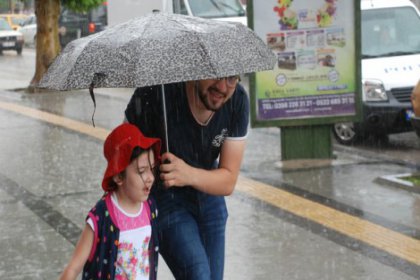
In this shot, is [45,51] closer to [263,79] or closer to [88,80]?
[263,79]

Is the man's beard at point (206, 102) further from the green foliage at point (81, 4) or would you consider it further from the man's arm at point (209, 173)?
the green foliage at point (81, 4)

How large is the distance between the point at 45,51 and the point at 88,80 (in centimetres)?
Answer: 1578

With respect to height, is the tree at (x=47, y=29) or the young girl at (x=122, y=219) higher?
the tree at (x=47, y=29)

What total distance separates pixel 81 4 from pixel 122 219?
16.0 m

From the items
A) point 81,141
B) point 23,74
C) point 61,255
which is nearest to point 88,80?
point 61,255

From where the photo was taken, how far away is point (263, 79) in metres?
9.58

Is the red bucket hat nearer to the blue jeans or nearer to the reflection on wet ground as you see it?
the blue jeans

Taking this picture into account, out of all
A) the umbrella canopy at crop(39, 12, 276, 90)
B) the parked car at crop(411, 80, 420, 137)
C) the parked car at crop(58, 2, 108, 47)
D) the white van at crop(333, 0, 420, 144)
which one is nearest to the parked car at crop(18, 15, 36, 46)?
the parked car at crop(58, 2, 108, 47)

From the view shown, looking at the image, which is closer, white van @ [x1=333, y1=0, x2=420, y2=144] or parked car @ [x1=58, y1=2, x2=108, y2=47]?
white van @ [x1=333, y1=0, x2=420, y2=144]

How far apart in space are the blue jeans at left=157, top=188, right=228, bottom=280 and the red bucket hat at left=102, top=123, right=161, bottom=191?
388 mm

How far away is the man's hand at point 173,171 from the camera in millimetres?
3562

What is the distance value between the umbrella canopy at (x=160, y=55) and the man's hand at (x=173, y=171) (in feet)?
1.37

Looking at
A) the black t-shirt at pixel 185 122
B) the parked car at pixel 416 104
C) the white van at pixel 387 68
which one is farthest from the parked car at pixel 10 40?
the black t-shirt at pixel 185 122

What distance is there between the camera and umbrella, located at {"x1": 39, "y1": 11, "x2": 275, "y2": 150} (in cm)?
330
